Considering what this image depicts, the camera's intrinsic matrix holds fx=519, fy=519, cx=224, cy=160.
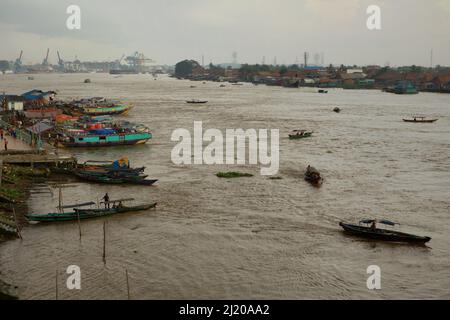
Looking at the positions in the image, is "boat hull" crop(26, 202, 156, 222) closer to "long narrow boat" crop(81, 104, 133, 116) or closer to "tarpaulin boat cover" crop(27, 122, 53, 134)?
"tarpaulin boat cover" crop(27, 122, 53, 134)

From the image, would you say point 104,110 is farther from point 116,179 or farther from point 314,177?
point 314,177

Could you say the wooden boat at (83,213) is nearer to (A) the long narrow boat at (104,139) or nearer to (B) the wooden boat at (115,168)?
(B) the wooden boat at (115,168)

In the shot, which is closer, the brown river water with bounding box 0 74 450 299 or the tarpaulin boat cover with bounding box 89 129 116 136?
the brown river water with bounding box 0 74 450 299

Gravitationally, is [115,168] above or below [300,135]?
below

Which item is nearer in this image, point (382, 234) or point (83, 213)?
point (382, 234)

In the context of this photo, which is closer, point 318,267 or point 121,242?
point 318,267

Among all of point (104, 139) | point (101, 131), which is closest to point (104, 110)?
point (101, 131)

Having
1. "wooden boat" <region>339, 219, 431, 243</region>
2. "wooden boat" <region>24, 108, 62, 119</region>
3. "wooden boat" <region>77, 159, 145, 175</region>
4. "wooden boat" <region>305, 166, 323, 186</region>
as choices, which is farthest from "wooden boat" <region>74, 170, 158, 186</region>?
"wooden boat" <region>24, 108, 62, 119</region>

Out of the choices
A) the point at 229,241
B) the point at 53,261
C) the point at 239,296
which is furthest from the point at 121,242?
the point at 239,296

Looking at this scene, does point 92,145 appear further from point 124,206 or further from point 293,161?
point 124,206
